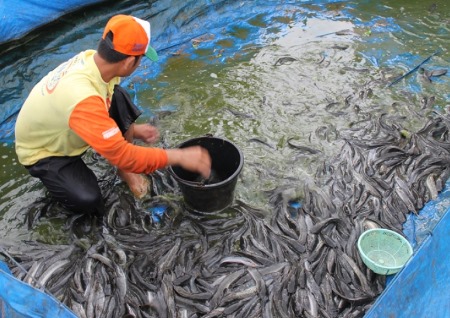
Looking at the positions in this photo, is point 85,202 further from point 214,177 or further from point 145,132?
point 214,177

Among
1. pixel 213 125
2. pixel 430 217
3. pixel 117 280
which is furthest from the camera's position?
pixel 213 125

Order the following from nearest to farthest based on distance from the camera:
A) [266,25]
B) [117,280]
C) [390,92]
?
[117,280] → [390,92] → [266,25]

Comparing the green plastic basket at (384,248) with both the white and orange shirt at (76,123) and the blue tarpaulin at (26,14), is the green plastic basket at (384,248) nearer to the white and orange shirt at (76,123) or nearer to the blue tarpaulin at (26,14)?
the white and orange shirt at (76,123)

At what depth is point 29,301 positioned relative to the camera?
207cm

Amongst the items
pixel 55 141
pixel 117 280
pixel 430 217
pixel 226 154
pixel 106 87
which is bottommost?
pixel 430 217

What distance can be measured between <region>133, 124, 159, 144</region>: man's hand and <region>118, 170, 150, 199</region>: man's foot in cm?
45

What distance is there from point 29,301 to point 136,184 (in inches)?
79.5

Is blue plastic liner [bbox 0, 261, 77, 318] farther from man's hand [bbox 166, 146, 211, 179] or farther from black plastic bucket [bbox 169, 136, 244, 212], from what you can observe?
black plastic bucket [bbox 169, 136, 244, 212]

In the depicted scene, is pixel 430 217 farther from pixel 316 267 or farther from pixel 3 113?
pixel 3 113

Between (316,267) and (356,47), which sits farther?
(356,47)

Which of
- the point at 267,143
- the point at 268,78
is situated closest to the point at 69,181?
the point at 267,143

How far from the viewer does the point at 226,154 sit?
391 cm

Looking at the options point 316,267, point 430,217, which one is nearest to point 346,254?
point 316,267

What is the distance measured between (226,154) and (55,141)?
5.11 ft
